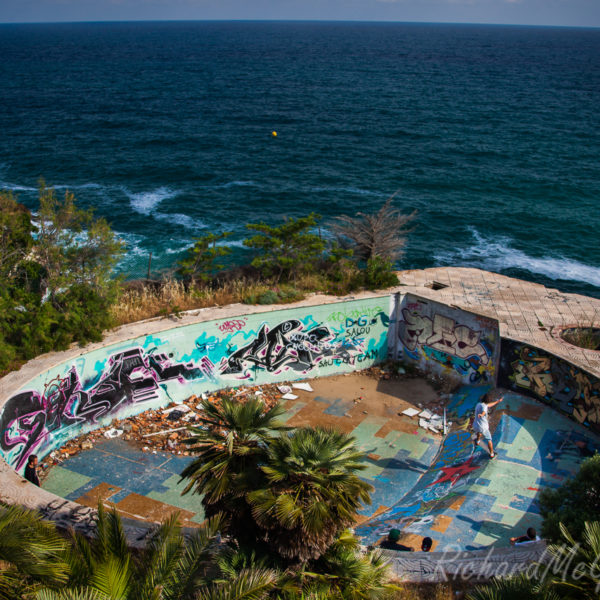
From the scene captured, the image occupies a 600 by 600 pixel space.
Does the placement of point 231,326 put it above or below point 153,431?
above

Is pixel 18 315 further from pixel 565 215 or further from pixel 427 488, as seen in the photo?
pixel 565 215

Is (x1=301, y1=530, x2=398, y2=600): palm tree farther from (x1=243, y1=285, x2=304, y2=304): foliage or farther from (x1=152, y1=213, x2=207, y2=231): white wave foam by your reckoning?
(x1=152, y1=213, x2=207, y2=231): white wave foam

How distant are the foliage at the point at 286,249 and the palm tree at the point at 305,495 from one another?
1446 cm

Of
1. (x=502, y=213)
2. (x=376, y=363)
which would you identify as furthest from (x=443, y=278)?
(x=502, y=213)

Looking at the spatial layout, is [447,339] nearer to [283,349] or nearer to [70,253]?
[283,349]

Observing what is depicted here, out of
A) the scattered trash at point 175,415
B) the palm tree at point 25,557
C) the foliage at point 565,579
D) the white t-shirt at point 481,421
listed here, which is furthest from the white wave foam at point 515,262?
the palm tree at point 25,557

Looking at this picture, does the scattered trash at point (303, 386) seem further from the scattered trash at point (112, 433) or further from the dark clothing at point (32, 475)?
the dark clothing at point (32, 475)

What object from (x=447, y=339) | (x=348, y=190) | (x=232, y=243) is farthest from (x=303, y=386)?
(x=348, y=190)

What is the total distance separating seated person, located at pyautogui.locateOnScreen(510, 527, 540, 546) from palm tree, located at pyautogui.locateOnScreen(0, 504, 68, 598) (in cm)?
861

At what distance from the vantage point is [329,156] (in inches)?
2618

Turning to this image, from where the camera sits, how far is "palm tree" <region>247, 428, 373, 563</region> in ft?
28.7

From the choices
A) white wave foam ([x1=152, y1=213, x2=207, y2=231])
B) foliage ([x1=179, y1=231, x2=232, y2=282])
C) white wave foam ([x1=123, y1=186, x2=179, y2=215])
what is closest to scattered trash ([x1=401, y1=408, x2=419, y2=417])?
foliage ([x1=179, y1=231, x2=232, y2=282])

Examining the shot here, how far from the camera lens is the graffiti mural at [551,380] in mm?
16234

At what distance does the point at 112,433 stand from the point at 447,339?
37.3ft
